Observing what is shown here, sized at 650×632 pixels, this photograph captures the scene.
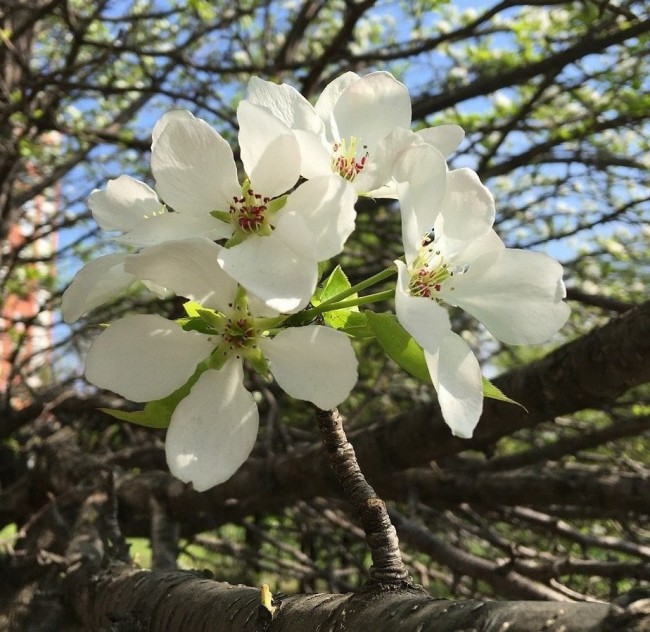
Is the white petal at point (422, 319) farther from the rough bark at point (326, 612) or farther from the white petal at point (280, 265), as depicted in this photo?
the rough bark at point (326, 612)

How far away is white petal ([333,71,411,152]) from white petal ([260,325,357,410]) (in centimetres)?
28

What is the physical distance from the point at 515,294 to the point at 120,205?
47cm

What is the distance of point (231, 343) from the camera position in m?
0.74

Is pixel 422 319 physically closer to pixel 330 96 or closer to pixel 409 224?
pixel 409 224

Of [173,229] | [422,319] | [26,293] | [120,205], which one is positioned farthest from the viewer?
[26,293]

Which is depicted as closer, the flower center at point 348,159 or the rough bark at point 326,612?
the rough bark at point 326,612

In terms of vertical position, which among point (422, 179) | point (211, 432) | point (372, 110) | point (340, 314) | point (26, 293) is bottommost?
point (211, 432)

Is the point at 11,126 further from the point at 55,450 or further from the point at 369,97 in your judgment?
the point at 369,97

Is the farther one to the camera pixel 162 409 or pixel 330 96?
pixel 330 96

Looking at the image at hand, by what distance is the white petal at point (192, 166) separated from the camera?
2.37 ft

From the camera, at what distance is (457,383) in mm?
673

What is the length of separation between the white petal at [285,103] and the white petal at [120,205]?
0.58 ft

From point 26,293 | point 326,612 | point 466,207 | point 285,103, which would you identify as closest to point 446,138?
point 466,207

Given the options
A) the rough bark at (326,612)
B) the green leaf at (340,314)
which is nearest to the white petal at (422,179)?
the green leaf at (340,314)
